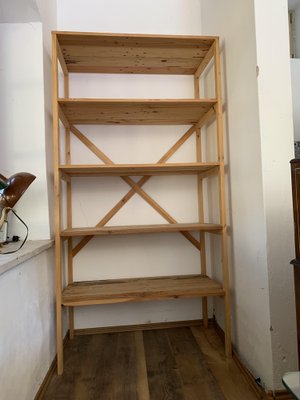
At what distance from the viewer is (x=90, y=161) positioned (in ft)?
6.16

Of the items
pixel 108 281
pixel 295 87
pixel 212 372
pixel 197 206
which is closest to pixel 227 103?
pixel 295 87

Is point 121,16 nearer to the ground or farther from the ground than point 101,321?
farther from the ground

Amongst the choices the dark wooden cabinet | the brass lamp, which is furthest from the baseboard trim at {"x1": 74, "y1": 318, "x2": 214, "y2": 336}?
the dark wooden cabinet

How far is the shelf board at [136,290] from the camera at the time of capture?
1449 mm

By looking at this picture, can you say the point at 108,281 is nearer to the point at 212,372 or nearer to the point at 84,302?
the point at 84,302

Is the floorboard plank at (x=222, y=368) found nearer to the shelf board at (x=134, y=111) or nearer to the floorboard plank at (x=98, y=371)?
the floorboard plank at (x=98, y=371)

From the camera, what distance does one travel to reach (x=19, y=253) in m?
1.07

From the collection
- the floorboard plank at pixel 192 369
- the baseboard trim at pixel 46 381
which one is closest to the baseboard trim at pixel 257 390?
the floorboard plank at pixel 192 369

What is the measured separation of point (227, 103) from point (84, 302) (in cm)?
Result: 145

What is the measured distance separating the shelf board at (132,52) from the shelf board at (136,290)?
1494 mm

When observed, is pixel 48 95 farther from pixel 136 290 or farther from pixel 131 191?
pixel 136 290

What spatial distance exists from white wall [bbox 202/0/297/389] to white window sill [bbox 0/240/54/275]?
3.51ft

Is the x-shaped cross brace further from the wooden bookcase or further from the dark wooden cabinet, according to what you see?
the dark wooden cabinet

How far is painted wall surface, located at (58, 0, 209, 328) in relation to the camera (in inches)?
73.8
